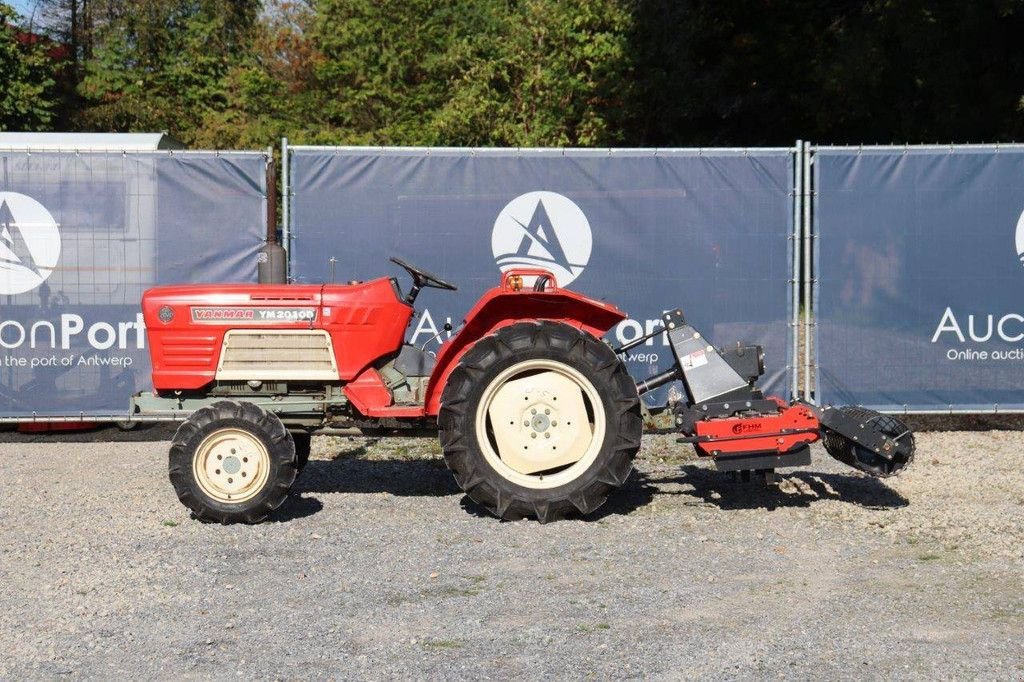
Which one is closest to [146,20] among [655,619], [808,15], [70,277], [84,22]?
[84,22]

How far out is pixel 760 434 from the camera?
7.93 metres

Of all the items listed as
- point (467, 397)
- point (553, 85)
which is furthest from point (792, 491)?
point (553, 85)

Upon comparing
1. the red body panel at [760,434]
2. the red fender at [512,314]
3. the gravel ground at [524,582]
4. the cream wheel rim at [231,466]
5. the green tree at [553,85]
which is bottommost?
the gravel ground at [524,582]

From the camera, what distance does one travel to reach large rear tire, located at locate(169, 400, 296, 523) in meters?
7.71

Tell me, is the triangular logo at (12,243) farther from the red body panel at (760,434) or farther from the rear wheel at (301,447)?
the red body panel at (760,434)

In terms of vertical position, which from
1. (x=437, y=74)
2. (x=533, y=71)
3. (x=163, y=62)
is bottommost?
(x=533, y=71)

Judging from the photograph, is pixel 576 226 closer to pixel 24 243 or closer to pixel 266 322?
pixel 266 322

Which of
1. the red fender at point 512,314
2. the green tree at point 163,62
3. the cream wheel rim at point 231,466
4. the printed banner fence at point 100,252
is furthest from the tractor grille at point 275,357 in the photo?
the green tree at point 163,62

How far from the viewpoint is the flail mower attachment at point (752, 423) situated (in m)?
7.93

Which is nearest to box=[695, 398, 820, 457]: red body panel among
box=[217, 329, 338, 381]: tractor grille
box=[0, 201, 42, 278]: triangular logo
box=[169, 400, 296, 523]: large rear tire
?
box=[217, 329, 338, 381]: tractor grille

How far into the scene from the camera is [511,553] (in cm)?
709

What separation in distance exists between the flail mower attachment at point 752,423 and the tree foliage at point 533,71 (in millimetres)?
16327

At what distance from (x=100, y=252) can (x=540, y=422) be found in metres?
4.83

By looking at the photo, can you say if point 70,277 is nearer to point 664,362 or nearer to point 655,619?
point 664,362
